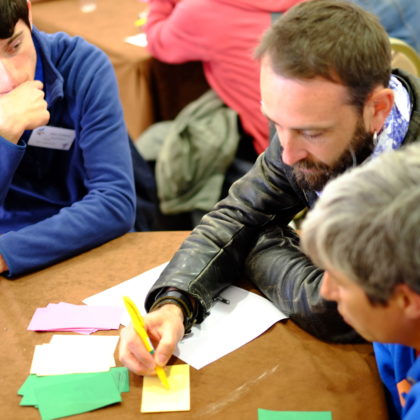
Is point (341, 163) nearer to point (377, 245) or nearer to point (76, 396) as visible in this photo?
point (377, 245)

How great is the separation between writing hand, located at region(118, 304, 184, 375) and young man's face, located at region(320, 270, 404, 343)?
0.37 meters

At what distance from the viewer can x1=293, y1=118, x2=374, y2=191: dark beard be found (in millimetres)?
1326

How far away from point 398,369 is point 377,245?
372mm

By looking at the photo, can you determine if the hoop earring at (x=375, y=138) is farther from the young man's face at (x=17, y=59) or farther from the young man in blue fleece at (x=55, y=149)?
the young man's face at (x=17, y=59)

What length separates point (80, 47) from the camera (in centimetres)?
180

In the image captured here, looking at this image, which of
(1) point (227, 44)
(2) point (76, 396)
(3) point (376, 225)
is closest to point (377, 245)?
(3) point (376, 225)

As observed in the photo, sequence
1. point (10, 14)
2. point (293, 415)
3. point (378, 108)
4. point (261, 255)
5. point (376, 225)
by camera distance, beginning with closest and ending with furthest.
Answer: point (376, 225) → point (293, 415) → point (378, 108) → point (261, 255) → point (10, 14)

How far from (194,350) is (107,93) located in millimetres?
824

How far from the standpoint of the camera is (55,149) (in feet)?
5.96

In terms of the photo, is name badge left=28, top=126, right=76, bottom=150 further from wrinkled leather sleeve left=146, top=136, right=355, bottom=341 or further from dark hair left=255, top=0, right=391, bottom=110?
dark hair left=255, top=0, right=391, bottom=110

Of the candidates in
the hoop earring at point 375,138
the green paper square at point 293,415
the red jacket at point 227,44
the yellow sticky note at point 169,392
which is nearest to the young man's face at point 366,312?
the green paper square at point 293,415

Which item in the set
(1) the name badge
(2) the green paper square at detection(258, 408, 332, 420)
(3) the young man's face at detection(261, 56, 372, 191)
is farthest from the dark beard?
(1) the name badge

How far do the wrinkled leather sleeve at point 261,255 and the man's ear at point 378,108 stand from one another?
0.68 ft

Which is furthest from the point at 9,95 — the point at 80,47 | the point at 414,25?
the point at 414,25
